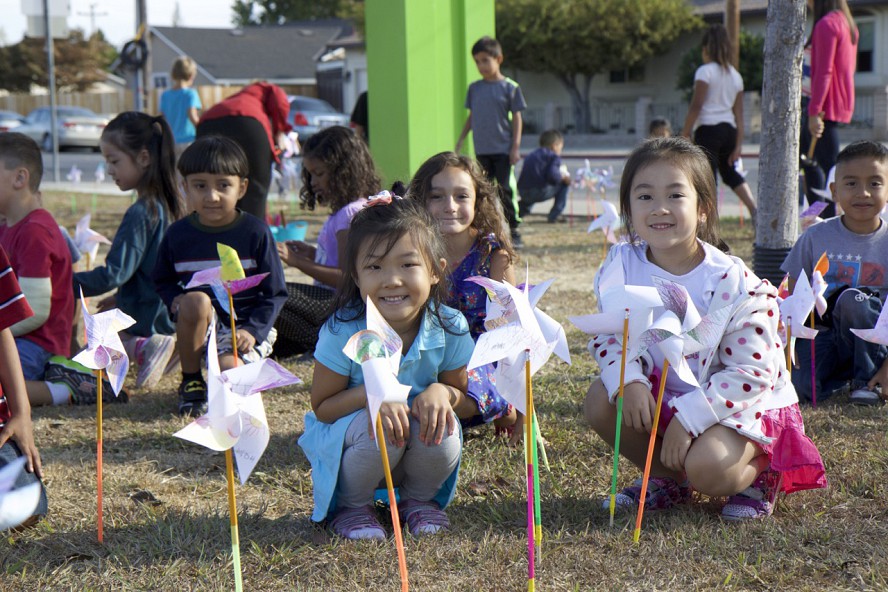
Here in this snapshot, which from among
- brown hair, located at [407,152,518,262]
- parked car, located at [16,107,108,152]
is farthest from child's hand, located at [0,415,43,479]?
parked car, located at [16,107,108,152]

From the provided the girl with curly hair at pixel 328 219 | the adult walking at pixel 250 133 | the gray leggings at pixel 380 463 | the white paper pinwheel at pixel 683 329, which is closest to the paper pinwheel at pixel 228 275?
the gray leggings at pixel 380 463

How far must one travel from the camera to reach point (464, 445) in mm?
3391

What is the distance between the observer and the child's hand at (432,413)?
8.23 ft

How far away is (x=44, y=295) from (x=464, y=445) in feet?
5.94

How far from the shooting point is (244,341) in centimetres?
381

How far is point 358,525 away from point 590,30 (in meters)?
30.6

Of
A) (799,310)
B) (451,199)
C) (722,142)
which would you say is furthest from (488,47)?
(799,310)

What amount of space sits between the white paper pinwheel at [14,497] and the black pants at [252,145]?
3901mm

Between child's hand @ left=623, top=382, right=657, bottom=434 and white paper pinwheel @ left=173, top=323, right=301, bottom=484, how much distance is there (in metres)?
0.91

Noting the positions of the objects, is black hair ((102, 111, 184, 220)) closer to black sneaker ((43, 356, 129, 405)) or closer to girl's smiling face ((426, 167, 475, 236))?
black sneaker ((43, 356, 129, 405))

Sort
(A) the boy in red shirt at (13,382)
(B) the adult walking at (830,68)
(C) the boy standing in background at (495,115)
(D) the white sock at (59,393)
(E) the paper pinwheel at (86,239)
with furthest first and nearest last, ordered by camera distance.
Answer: (C) the boy standing in background at (495,115) < (B) the adult walking at (830,68) < (E) the paper pinwheel at (86,239) < (D) the white sock at (59,393) < (A) the boy in red shirt at (13,382)

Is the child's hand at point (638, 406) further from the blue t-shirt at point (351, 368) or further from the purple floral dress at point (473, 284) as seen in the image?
the purple floral dress at point (473, 284)

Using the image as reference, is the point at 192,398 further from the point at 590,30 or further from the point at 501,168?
the point at 590,30

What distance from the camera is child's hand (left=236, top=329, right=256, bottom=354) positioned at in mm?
3801
